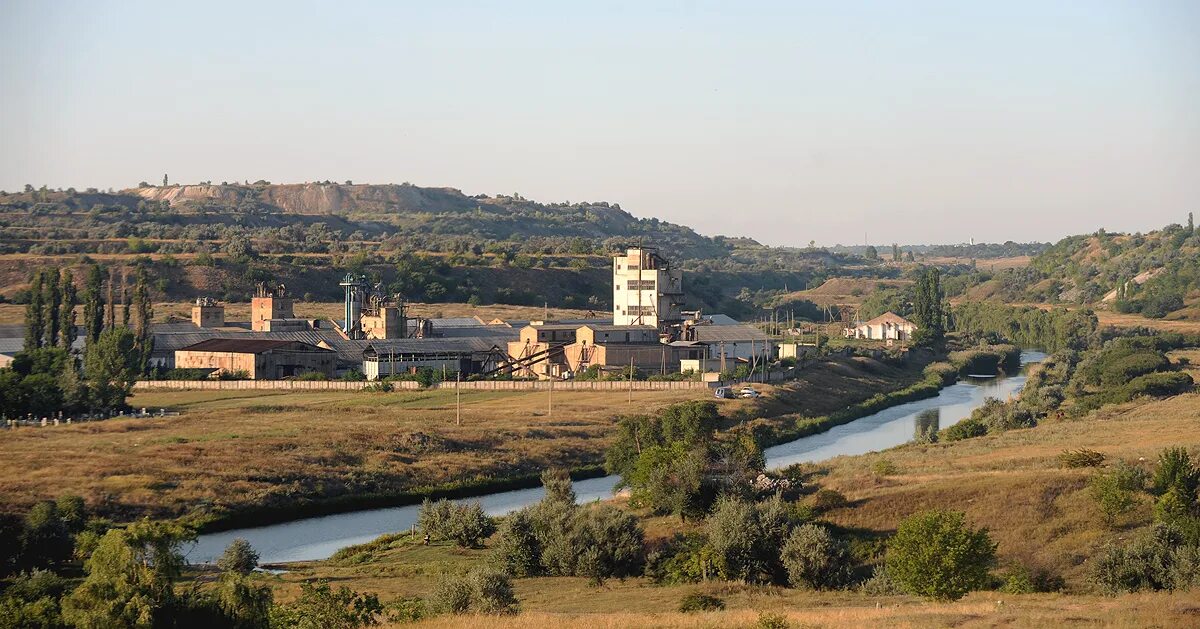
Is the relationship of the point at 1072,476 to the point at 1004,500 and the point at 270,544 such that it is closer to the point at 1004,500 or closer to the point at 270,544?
the point at 1004,500

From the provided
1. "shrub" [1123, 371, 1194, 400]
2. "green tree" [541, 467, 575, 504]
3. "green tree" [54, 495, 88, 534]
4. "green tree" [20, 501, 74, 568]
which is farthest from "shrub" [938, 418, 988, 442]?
"green tree" [20, 501, 74, 568]

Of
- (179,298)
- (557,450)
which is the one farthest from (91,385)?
(179,298)

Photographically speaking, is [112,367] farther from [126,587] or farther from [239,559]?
[126,587]

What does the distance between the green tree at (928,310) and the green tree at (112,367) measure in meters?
64.0

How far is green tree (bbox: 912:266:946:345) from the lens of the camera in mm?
119625

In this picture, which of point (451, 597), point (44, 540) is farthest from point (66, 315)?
point (451, 597)

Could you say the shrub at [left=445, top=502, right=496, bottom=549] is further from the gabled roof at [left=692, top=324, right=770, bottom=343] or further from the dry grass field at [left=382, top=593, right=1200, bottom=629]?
the gabled roof at [left=692, top=324, right=770, bottom=343]

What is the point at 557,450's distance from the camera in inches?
2414

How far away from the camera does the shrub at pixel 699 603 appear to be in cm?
3016

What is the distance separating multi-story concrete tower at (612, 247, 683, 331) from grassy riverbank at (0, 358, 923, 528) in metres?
23.1

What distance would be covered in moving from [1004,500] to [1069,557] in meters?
4.43

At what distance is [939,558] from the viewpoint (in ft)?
102

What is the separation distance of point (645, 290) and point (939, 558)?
238 ft

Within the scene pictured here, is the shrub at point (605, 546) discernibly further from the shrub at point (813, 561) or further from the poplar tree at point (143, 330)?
the poplar tree at point (143, 330)
